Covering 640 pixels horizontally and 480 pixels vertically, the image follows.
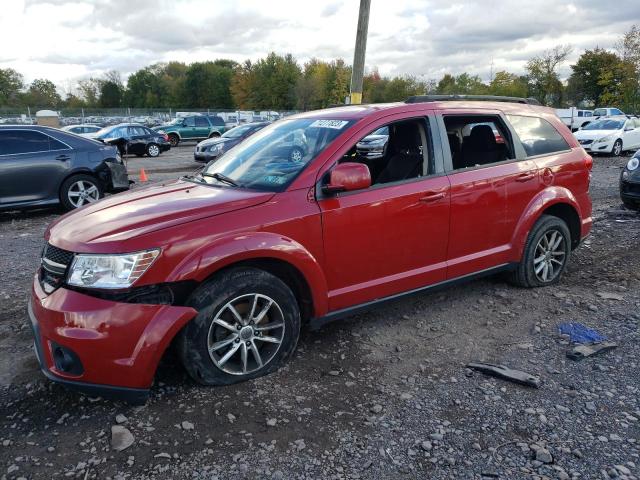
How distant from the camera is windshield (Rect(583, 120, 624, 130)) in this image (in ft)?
61.9

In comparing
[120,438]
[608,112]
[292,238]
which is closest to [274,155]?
[292,238]

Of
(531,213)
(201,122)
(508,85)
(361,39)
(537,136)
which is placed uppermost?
(508,85)

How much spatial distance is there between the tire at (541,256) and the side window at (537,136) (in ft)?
2.07

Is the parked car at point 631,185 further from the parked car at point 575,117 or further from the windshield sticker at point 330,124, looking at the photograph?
the parked car at point 575,117

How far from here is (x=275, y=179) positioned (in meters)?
3.54

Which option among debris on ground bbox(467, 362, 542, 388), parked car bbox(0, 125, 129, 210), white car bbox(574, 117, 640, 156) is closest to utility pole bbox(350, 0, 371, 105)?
parked car bbox(0, 125, 129, 210)

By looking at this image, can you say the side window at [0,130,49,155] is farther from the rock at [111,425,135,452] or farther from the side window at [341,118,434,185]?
the rock at [111,425,135,452]

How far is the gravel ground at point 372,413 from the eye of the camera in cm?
256

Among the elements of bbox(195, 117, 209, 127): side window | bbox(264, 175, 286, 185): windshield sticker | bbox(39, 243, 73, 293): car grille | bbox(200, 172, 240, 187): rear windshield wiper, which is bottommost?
bbox(39, 243, 73, 293): car grille

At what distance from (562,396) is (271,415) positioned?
69.5 inches

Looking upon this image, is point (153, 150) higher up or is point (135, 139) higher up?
point (135, 139)

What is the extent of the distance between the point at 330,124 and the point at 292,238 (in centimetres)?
106

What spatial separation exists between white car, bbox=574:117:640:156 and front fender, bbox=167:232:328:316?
16.9m

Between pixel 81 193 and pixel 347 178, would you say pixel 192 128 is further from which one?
pixel 347 178
